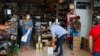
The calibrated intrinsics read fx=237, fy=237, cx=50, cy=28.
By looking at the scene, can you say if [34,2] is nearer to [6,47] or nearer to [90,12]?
[90,12]

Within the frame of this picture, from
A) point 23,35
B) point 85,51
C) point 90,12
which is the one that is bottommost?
point 85,51

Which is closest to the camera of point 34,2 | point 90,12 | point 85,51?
point 85,51

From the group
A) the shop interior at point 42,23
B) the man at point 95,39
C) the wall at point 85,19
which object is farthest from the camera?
the wall at point 85,19

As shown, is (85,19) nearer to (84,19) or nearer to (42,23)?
(84,19)

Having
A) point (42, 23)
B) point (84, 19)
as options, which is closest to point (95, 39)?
point (84, 19)


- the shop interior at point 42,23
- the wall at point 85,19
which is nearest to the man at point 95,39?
the shop interior at point 42,23

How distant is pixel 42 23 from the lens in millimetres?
11742

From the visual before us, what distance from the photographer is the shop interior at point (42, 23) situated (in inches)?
300

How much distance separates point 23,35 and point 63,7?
12.7 ft

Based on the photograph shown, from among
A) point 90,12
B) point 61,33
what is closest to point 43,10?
point 90,12

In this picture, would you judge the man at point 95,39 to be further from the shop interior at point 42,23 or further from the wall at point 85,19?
the wall at point 85,19

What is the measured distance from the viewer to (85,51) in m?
9.56

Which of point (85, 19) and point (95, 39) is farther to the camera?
point (85, 19)

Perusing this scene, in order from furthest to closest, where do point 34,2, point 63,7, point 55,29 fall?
point 34,2 < point 63,7 < point 55,29
